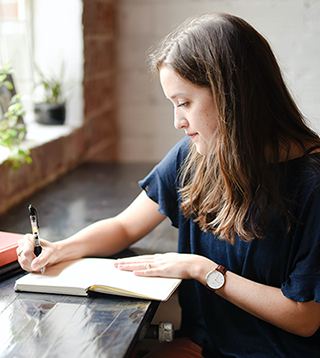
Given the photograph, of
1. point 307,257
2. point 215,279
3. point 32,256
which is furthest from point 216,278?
point 32,256

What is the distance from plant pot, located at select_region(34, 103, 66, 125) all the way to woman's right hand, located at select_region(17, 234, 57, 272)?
4.44 ft

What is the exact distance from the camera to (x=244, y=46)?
922 millimetres

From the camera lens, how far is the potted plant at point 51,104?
Answer: 2.28m

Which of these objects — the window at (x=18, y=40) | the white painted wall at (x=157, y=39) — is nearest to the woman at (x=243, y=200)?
the window at (x=18, y=40)

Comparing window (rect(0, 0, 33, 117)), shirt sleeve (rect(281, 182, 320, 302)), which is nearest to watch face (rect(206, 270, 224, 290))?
shirt sleeve (rect(281, 182, 320, 302))

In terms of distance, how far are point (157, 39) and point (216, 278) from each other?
7.05ft

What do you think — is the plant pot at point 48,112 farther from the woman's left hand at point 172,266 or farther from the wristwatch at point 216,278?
the wristwatch at point 216,278

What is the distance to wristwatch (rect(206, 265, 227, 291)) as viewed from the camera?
99cm

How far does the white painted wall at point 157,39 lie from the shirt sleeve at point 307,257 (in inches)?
63.4

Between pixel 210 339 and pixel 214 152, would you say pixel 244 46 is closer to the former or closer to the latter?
pixel 214 152

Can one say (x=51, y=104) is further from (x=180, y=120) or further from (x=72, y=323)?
(x=72, y=323)

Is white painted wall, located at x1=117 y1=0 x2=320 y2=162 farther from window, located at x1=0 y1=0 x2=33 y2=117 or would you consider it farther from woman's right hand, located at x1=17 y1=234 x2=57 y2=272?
woman's right hand, located at x1=17 y1=234 x2=57 y2=272

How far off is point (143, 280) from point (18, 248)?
34cm

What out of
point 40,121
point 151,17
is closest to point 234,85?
point 40,121
